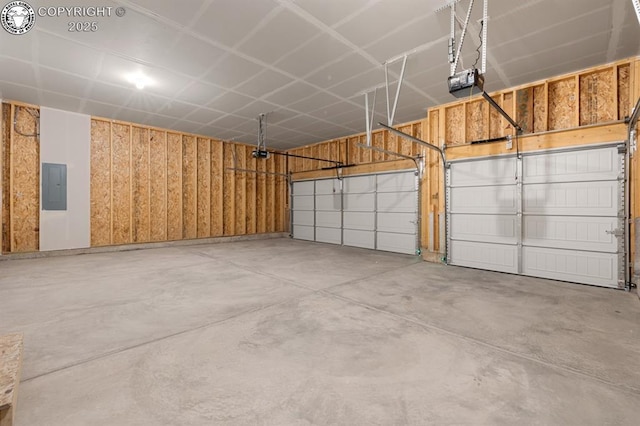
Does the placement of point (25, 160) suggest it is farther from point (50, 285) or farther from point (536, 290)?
point (536, 290)

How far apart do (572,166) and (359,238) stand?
5.56 metres

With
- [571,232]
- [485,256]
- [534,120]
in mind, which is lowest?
[485,256]

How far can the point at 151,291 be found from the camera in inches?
167

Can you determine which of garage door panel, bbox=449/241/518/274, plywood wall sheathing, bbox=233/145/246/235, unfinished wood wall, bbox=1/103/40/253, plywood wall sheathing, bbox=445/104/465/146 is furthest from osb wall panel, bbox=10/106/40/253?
garage door panel, bbox=449/241/518/274

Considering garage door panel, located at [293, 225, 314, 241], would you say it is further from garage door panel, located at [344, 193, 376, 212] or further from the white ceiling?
the white ceiling

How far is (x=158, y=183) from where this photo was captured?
886cm

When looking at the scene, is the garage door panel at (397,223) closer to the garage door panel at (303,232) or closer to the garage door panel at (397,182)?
the garage door panel at (397,182)

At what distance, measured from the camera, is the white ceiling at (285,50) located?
11.3 ft

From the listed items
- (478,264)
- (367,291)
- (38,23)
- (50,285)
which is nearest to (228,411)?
(367,291)

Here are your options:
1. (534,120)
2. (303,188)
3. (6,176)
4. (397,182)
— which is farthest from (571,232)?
(6,176)

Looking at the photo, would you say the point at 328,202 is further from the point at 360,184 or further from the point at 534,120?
the point at 534,120

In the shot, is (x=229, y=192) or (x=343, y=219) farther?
(x=229, y=192)

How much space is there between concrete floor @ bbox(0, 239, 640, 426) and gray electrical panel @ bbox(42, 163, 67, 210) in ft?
9.45

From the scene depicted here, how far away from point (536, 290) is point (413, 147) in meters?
4.63
